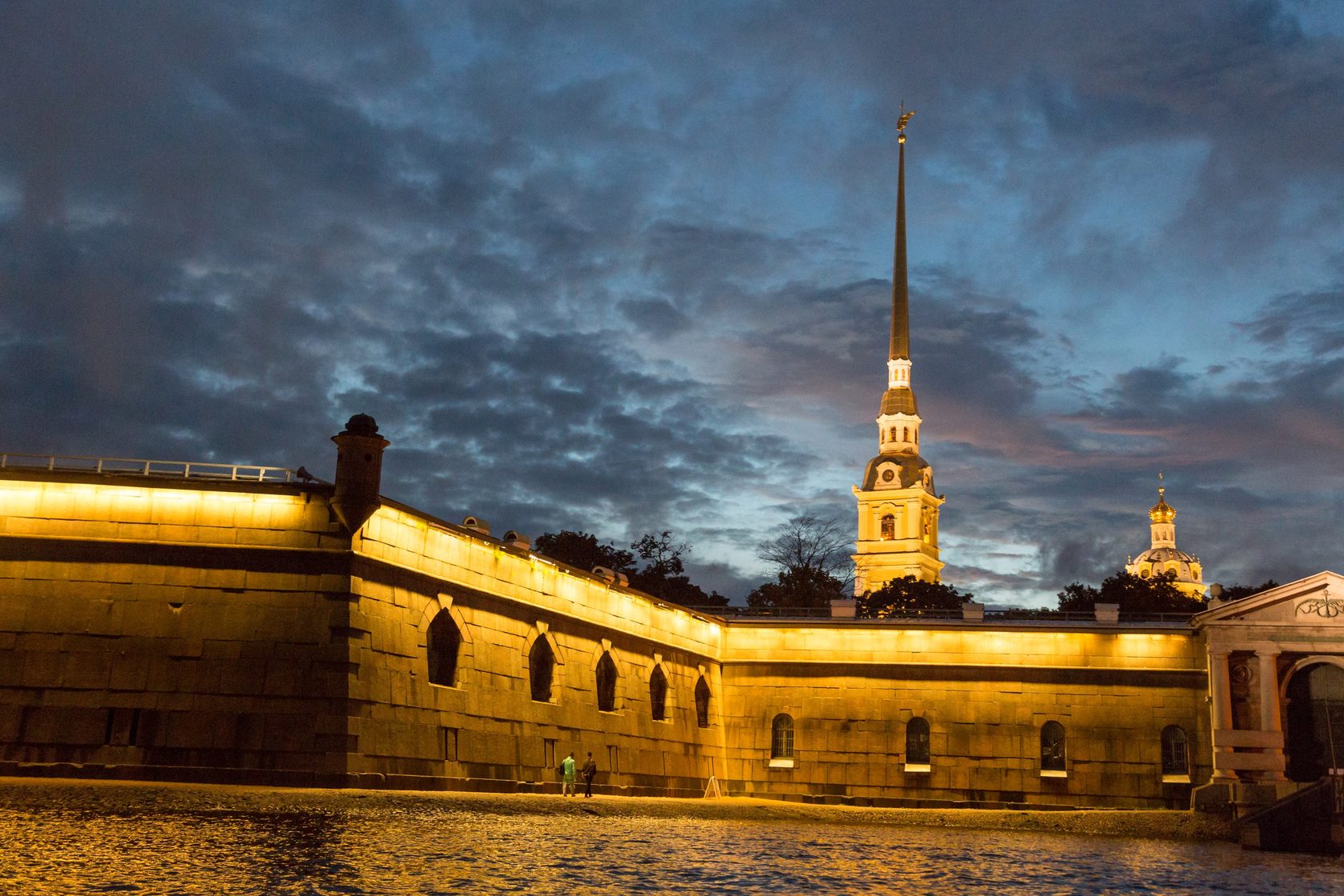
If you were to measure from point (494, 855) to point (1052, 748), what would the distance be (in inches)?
1325

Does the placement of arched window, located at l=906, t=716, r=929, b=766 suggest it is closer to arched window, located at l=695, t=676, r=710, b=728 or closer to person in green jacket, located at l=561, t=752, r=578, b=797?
arched window, located at l=695, t=676, r=710, b=728

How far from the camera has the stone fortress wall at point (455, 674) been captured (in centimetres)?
2986

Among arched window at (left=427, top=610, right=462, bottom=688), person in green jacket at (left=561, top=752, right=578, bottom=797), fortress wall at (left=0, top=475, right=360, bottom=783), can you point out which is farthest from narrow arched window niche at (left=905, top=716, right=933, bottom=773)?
fortress wall at (left=0, top=475, right=360, bottom=783)

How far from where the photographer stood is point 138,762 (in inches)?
1145

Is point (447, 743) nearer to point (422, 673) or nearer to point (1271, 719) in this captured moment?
point (422, 673)

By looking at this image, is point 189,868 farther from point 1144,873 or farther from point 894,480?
point 894,480

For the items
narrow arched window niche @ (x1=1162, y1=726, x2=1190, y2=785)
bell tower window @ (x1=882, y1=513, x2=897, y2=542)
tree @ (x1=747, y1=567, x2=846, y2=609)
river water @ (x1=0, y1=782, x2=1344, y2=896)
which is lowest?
river water @ (x1=0, y1=782, x2=1344, y2=896)

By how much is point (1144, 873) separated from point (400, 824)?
40.8 feet

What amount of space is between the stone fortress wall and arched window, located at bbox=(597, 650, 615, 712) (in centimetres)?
20

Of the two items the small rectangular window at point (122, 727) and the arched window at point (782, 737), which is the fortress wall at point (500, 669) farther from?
the small rectangular window at point (122, 727)

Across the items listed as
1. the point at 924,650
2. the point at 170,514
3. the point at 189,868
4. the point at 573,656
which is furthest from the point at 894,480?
the point at 189,868

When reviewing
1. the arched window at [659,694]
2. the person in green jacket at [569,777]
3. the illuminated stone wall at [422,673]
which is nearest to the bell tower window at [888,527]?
the illuminated stone wall at [422,673]

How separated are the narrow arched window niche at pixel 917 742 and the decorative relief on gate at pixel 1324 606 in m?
13.3

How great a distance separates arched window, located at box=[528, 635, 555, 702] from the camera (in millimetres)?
39438
